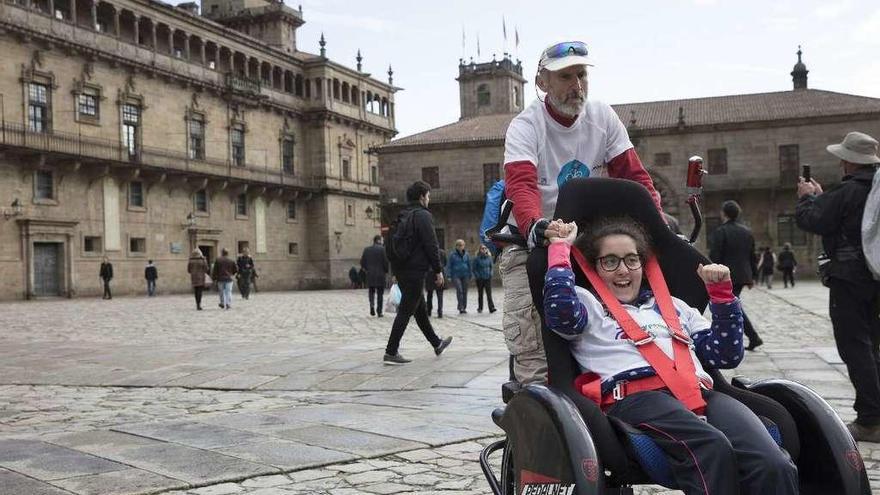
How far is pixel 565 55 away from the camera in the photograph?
12.0 feet

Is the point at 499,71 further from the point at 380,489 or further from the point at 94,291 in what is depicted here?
the point at 380,489

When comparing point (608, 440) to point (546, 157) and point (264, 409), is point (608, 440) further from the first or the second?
point (264, 409)

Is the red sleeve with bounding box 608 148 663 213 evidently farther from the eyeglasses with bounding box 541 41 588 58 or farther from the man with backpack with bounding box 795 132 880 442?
the man with backpack with bounding box 795 132 880 442

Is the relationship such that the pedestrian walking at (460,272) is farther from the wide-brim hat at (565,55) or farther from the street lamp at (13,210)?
the street lamp at (13,210)

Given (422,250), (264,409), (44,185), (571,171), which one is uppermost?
(44,185)

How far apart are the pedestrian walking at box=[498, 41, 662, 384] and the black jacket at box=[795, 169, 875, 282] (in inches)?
59.0

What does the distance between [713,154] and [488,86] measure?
1336 inches

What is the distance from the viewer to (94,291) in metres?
35.3

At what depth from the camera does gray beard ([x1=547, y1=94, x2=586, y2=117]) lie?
3.76 metres

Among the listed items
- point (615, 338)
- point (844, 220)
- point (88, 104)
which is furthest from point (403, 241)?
point (88, 104)

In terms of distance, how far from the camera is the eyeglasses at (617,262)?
3.03 metres

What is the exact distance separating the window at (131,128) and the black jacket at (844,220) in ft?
118

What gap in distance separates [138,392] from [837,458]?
6.13 metres

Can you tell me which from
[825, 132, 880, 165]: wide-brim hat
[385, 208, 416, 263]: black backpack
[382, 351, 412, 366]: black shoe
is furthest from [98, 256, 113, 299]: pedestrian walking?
[825, 132, 880, 165]: wide-brim hat
